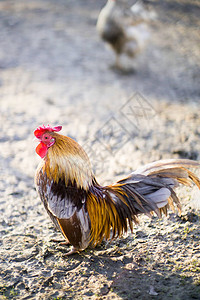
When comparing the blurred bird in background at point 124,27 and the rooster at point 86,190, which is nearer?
the rooster at point 86,190

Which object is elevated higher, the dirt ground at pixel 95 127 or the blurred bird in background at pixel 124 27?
the blurred bird in background at pixel 124 27

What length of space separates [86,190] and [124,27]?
521 cm

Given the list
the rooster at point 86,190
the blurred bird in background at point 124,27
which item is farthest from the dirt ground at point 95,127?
the blurred bird in background at point 124,27

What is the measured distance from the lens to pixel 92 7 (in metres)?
11.4

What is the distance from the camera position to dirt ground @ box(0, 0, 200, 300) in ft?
9.96

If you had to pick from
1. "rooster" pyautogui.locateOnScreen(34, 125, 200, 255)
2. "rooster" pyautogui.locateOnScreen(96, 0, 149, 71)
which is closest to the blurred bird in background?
"rooster" pyautogui.locateOnScreen(96, 0, 149, 71)

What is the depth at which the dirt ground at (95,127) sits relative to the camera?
3037 millimetres

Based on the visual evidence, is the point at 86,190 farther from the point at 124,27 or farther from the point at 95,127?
the point at 124,27

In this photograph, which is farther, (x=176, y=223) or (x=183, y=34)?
(x=183, y=34)

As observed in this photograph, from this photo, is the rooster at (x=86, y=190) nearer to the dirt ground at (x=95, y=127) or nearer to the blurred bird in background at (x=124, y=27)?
the dirt ground at (x=95, y=127)

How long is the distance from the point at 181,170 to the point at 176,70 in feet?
17.8

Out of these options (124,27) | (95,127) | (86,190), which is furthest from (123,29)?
(86,190)

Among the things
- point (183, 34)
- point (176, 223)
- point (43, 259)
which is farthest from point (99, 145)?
point (183, 34)

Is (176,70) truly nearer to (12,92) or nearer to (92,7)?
(12,92)
